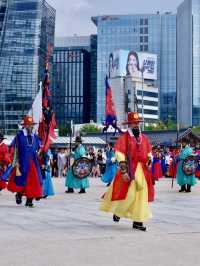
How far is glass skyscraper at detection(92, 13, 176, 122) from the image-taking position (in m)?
175

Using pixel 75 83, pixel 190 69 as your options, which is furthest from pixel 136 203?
pixel 75 83

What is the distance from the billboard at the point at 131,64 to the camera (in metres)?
143

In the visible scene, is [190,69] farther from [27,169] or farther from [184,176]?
[27,169]

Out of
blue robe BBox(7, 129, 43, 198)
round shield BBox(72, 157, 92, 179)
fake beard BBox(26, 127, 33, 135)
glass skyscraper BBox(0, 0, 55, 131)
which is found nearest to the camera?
blue robe BBox(7, 129, 43, 198)

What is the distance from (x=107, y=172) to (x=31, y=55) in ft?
370

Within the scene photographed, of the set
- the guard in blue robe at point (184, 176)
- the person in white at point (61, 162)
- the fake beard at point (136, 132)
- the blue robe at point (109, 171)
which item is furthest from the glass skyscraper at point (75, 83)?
the fake beard at point (136, 132)

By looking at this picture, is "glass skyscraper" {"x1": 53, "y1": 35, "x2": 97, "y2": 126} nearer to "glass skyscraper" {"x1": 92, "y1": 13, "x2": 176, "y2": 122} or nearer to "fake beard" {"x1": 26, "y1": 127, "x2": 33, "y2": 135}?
"glass skyscraper" {"x1": 92, "y1": 13, "x2": 176, "y2": 122}

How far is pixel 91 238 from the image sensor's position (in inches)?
313

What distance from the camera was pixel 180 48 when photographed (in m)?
173

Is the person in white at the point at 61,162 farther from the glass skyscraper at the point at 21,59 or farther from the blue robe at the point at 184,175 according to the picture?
the glass skyscraper at the point at 21,59

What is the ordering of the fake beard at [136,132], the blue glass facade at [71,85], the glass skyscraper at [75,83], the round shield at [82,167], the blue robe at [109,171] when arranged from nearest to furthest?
1. the fake beard at [136,132]
2. the round shield at [82,167]
3. the blue robe at [109,171]
4. the blue glass facade at [71,85]
5. the glass skyscraper at [75,83]

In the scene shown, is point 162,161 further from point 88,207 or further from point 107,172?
point 88,207

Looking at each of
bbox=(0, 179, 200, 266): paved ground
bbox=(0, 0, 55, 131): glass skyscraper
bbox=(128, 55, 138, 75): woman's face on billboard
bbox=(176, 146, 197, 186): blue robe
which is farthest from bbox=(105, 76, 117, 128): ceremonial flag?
bbox=(128, 55, 138, 75): woman's face on billboard

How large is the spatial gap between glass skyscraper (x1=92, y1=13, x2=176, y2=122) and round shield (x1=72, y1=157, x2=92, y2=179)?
152 m
